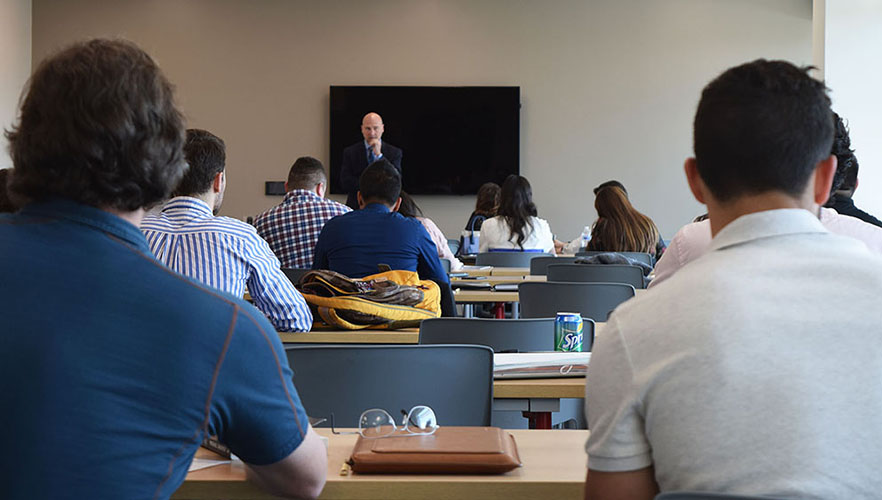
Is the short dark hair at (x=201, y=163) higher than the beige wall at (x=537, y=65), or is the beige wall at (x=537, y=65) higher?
the beige wall at (x=537, y=65)

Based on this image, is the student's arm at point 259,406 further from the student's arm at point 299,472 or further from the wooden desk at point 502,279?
the wooden desk at point 502,279

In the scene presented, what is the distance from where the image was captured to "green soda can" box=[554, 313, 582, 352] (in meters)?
2.74

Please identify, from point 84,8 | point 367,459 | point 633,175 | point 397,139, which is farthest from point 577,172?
point 367,459

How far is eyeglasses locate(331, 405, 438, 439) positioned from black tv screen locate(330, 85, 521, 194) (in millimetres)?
8530

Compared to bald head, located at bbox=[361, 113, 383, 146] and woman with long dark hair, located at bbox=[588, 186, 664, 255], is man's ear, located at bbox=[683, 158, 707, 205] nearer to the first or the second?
woman with long dark hair, located at bbox=[588, 186, 664, 255]

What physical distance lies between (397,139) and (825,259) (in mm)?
9109

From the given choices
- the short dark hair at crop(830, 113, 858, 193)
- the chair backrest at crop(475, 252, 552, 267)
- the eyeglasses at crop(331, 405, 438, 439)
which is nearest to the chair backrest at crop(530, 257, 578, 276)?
the chair backrest at crop(475, 252, 552, 267)

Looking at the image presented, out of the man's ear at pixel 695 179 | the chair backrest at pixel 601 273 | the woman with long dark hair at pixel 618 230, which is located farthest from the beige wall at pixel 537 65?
the man's ear at pixel 695 179

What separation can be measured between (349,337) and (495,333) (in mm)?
632

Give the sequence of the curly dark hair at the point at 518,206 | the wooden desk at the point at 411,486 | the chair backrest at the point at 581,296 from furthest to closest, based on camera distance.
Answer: the curly dark hair at the point at 518,206, the chair backrest at the point at 581,296, the wooden desk at the point at 411,486

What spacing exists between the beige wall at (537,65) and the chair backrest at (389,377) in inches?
327

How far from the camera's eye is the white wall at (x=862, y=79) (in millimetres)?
7676

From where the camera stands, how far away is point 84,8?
34.4 feet

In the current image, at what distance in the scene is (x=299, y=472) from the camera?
4.20 feet
